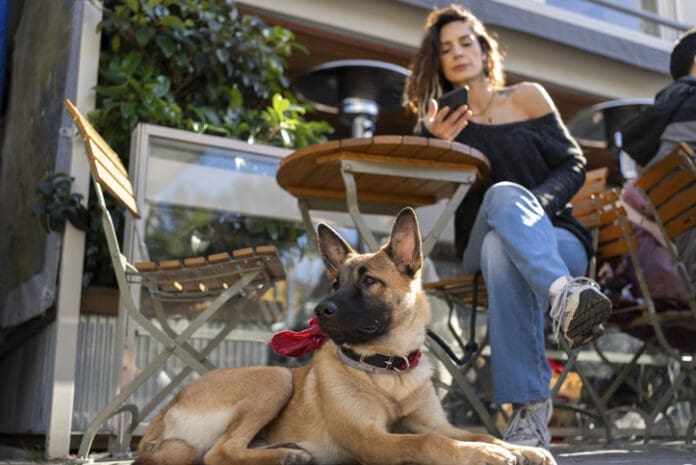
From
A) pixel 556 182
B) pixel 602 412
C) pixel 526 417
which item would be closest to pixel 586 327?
pixel 526 417

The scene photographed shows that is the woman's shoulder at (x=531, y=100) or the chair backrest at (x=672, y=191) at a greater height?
the woman's shoulder at (x=531, y=100)


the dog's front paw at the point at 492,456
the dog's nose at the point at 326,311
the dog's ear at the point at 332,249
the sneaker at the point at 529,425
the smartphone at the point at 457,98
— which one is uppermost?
the smartphone at the point at 457,98

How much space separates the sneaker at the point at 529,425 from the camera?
8.63 feet

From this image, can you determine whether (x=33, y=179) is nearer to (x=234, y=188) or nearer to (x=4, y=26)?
(x=4, y=26)

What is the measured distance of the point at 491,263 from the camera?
2.86 meters

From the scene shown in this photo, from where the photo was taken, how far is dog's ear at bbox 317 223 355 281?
2783 mm

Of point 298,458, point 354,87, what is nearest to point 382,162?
point 298,458

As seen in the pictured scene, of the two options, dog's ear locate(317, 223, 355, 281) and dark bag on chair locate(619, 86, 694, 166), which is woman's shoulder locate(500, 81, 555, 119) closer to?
dark bag on chair locate(619, 86, 694, 166)

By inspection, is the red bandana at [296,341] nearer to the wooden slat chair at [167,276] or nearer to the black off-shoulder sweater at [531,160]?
the wooden slat chair at [167,276]

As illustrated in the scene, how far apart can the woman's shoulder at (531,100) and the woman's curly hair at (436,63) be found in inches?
8.5

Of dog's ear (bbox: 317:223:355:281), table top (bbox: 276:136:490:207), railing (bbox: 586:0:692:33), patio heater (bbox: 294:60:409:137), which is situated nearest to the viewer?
dog's ear (bbox: 317:223:355:281)

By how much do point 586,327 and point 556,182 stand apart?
37.8 inches

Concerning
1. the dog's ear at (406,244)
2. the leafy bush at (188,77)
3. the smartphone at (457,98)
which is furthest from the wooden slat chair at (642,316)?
the leafy bush at (188,77)

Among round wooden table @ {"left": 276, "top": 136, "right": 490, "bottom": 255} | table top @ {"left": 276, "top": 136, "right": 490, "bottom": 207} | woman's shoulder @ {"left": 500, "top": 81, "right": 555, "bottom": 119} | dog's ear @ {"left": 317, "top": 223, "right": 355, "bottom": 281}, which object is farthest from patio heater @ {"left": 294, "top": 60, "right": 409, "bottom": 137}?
Answer: dog's ear @ {"left": 317, "top": 223, "right": 355, "bottom": 281}
